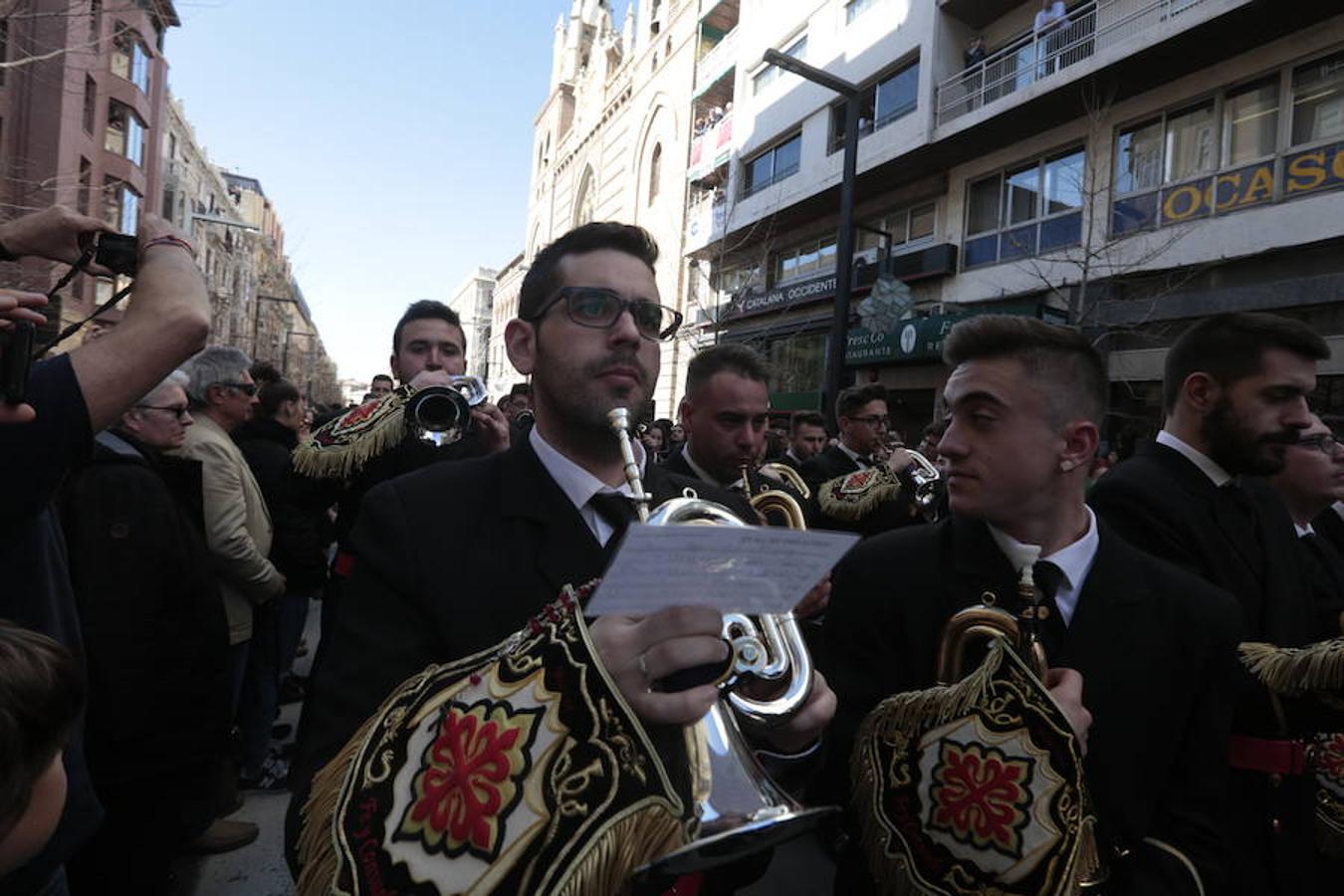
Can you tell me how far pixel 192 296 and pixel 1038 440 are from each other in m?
2.07

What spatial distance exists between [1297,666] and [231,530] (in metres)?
4.21

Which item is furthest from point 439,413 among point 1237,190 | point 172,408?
point 1237,190

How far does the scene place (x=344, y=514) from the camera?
3816 mm

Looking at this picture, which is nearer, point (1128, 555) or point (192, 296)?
point (192, 296)

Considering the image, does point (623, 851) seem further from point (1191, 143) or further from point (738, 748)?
point (1191, 143)

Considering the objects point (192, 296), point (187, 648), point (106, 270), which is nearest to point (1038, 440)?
point (192, 296)

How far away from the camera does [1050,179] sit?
628 inches

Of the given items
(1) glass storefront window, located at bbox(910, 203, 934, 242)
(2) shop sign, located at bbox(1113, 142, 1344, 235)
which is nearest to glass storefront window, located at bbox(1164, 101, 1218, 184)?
(2) shop sign, located at bbox(1113, 142, 1344, 235)

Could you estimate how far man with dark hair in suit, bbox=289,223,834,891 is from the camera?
45.5 inches

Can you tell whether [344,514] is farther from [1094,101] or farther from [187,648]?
[1094,101]

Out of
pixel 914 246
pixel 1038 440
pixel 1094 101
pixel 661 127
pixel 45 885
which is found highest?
pixel 661 127

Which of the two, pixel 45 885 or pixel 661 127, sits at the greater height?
pixel 661 127

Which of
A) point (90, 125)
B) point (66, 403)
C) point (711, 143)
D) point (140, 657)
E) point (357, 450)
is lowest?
point (140, 657)

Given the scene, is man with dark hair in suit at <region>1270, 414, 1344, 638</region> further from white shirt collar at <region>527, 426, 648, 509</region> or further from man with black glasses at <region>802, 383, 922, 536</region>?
white shirt collar at <region>527, 426, 648, 509</region>
